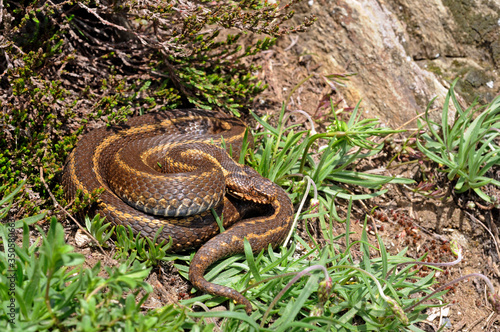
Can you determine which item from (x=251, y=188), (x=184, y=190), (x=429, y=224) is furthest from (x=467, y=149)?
(x=184, y=190)

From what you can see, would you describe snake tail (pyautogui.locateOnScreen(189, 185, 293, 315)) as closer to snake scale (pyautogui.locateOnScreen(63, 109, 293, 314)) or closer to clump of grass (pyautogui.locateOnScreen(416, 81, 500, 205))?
snake scale (pyautogui.locateOnScreen(63, 109, 293, 314))

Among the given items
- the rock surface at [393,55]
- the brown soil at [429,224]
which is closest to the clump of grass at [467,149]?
the brown soil at [429,224]

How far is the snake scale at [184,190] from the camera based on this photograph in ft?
16.3

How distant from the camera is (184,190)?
5.05 metres

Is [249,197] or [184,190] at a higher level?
[184,190]

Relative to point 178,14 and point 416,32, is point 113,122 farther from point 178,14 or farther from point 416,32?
point 416,32

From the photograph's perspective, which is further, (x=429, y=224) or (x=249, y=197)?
(x=429, y=224)

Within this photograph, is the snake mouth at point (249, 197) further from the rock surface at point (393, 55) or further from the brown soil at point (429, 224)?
the rock surface at point (393, 55)

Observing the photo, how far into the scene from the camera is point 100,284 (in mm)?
3100

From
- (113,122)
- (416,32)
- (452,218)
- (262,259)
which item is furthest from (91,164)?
(416,32)

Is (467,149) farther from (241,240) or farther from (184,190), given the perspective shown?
(184,190)

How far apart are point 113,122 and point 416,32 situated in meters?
6.36

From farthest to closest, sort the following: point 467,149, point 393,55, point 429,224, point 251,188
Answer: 1. point 393,55
2. point 429,224
3. point 467,149
4. point 251,188

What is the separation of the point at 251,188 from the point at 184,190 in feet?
3.26
